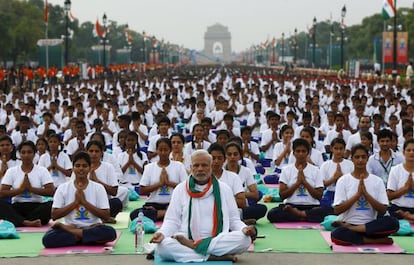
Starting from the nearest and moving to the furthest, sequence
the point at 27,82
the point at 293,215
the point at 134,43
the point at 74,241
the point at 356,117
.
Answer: the point at 74,241, the point at 293,215, the point at 356,117, the point at 27,82, the point at 134,43

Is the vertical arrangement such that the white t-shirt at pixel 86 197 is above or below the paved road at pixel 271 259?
above

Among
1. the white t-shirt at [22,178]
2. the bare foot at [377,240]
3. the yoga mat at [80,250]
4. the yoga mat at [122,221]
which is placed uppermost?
the white t-shirt at [22,178]

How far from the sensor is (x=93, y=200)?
32.1ft

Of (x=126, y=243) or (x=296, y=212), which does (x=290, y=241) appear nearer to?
(x=296, y=212)

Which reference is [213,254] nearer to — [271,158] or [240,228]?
[240,228]

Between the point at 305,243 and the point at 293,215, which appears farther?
the point at 293,215

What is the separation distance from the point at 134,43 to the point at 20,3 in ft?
228

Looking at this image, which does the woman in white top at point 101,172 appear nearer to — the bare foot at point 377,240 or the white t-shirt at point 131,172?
the white t-shirt at point 131,172

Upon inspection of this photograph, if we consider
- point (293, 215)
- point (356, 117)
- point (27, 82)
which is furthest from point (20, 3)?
point (293, 215)

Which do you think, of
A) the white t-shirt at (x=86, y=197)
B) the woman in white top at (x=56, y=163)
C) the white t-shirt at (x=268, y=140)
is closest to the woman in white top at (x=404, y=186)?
the white t-shirt at (x=86, y=197)

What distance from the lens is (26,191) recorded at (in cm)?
1127

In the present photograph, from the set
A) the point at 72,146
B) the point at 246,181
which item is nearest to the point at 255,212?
the point at 246,181

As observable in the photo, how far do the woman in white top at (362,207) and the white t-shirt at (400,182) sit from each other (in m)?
1.14

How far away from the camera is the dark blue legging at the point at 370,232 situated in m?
9.84
